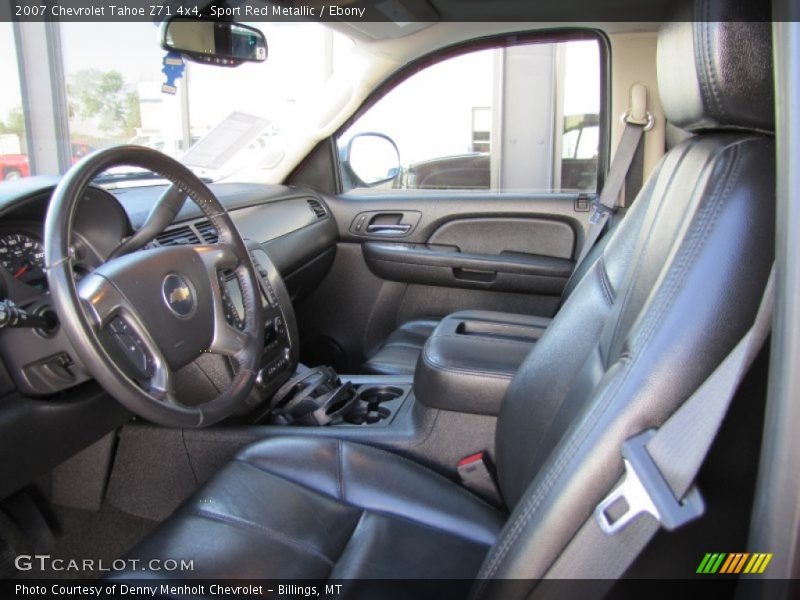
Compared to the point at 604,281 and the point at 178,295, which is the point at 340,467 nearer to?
the point at 178,295

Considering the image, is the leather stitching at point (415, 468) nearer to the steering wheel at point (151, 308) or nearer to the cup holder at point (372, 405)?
the steering wheel at point (151, 308)

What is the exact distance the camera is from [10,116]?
3.03 metres

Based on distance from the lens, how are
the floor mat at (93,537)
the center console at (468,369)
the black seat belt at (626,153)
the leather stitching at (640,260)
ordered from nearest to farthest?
the leather stitching at (640,260), the center console at (468,369), the floor mat at (93,537), the black seat belt at (626,153)

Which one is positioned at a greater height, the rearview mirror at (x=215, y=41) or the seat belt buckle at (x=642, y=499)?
the rearview mirror at (x=215, y=41)

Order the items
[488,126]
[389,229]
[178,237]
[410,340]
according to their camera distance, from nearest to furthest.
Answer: [178,237] → [410,340] → [389,229] → [488,126]

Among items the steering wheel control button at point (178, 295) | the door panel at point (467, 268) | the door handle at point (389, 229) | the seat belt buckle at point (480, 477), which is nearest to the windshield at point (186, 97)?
the door handle at point (389, 229)

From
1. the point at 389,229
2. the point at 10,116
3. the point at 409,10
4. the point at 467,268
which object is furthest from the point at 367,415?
the point at 10,116

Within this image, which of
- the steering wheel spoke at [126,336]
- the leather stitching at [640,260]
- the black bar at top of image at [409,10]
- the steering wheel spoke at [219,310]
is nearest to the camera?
the leather stitching at [640,260]

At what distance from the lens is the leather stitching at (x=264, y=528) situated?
1.01 m

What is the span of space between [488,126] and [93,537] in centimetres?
296

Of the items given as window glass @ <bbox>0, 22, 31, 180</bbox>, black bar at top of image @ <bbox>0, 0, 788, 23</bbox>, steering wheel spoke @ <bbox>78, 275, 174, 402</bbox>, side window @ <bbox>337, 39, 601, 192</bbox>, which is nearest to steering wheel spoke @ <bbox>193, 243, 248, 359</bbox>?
steering wheel spoke @ <bbox>78, 275, 174, 402</bbox>

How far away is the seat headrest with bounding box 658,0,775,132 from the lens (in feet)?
2.16

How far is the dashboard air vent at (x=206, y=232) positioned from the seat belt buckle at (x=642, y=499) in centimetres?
127

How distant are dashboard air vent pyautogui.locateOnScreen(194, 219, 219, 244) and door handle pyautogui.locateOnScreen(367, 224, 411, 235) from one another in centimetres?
93
